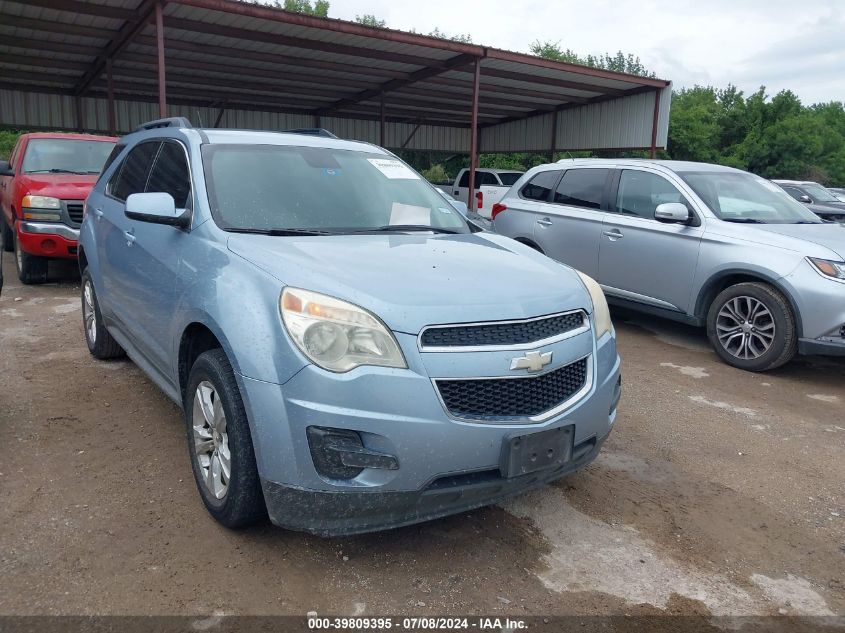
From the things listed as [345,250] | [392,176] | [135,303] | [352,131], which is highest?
[352,131]

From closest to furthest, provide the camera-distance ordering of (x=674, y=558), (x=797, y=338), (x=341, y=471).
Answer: (x=341, y=471) < (x=674, y=558) < (x=797, y=338)

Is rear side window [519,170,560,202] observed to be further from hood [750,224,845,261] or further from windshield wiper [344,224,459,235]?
windshield wiper [344,224,459,235]

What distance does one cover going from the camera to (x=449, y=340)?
2.46 metres

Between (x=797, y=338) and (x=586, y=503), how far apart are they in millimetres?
3046

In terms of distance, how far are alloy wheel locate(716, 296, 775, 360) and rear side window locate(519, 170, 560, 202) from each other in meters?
2.61

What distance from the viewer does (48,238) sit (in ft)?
24.8

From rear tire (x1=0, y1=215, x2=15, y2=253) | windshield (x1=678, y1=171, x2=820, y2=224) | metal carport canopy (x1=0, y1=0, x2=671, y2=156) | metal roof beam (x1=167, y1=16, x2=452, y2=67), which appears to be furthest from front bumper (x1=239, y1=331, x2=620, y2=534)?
metal roof beam (x1=167, y1=16, x2=452, y2=67)

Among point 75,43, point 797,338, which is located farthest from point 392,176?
point 75,43

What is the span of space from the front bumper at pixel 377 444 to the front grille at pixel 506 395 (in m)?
0.04

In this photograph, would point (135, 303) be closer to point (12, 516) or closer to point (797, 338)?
point (12, 516)

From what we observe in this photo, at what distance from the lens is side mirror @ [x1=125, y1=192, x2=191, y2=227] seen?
10.5ft

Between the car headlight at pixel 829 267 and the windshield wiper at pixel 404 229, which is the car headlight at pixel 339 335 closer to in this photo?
the windshield wiper at pixel 404 229

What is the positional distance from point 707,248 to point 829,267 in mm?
988

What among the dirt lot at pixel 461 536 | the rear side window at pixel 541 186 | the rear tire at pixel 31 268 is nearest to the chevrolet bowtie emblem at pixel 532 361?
the dirt lot at pixel 461 536
